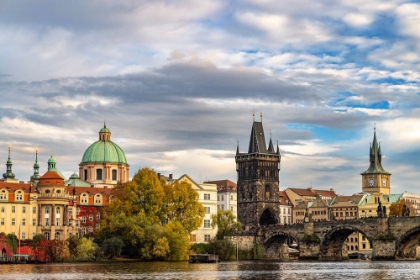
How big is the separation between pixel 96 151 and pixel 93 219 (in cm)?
3444

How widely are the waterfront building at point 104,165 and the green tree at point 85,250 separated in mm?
56092

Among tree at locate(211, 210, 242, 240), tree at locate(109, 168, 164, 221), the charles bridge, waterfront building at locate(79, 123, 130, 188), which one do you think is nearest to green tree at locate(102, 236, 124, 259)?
tree at locate(109, 168, 164, 221)

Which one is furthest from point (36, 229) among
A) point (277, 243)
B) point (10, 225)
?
point (277, 243)

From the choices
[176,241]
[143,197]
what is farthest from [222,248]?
[176,241]

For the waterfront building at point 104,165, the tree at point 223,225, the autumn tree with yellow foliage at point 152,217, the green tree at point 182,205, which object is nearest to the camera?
the autumn tree with yellow foliage at point 152,217

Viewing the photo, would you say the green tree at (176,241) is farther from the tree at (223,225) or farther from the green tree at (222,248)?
the tree at (223,225)

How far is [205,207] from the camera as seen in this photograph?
176m

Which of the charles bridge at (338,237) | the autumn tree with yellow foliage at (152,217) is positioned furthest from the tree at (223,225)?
the autumn tree with yellow foliage at (152,217)

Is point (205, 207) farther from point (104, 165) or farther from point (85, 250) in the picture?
point (85, 250)

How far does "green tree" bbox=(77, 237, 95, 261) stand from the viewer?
13138cm

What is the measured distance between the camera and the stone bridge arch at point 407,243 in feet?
484

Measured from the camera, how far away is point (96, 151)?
192750 millimetres

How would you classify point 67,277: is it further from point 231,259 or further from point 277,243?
point 277,243

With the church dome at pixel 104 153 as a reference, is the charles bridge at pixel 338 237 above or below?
below
